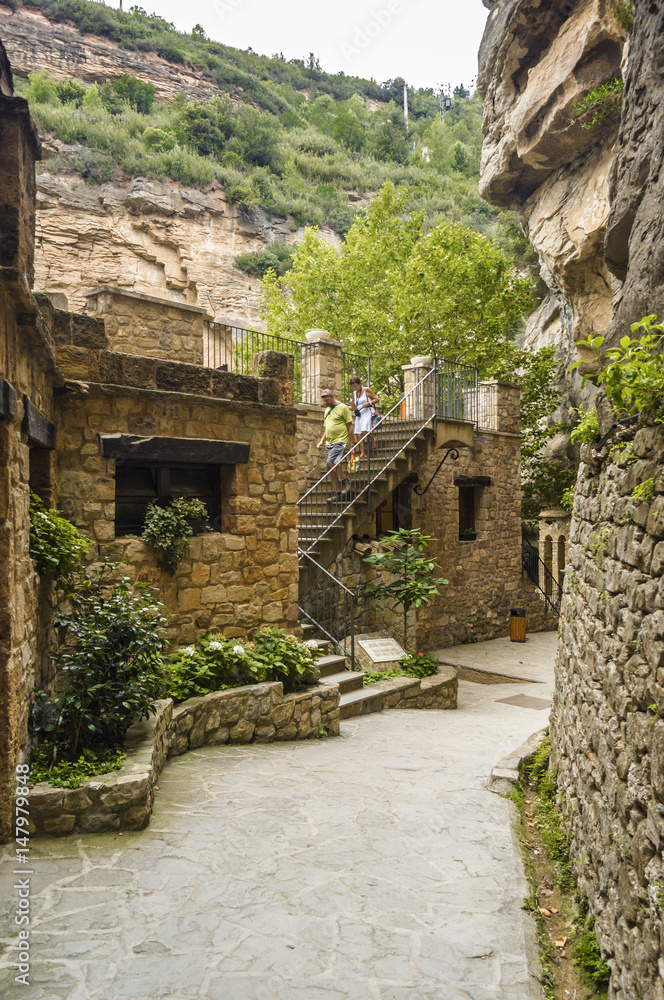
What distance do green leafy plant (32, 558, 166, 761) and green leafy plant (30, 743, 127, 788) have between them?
71 mm

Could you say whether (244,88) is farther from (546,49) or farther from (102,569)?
(102,569)

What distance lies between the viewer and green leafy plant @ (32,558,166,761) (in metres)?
4.17

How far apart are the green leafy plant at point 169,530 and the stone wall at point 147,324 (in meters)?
1.86

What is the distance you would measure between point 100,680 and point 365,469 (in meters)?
6.92

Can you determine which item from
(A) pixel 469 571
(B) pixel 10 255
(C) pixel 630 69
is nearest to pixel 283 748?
(B) pixel 10 255

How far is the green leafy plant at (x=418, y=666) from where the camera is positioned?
8.92 m

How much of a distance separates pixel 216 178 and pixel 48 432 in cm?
2891

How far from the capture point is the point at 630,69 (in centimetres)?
429

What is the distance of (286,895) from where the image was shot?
11.1 ft

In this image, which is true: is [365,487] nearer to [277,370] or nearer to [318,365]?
[318,365]

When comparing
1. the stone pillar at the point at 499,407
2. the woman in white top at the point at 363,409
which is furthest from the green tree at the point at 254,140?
the woman in white top at the point at 363,409

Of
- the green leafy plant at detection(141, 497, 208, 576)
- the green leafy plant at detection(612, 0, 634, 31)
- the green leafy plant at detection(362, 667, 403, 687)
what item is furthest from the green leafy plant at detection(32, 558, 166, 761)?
the green leafy plant at detection(612, 0, 634, 31)

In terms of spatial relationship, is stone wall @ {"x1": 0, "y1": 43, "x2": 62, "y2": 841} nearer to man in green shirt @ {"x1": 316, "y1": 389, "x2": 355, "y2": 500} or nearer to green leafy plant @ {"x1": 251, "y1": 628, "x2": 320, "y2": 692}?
green leafy plant @ {"x1": 251, "y1": 628, "x2": 320, "y2": 692}

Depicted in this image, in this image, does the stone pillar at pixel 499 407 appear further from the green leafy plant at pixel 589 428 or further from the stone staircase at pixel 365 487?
the green leafy plant at pixel 589 428
